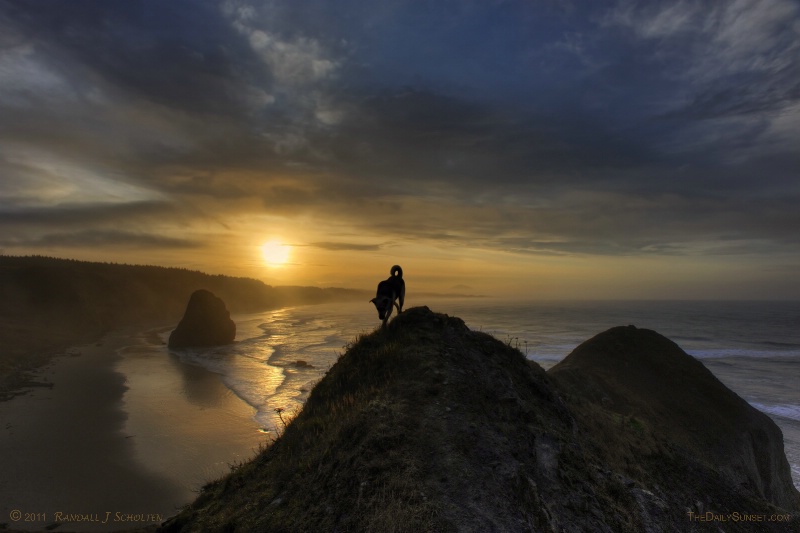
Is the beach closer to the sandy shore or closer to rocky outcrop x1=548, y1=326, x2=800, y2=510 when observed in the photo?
the sandy shore

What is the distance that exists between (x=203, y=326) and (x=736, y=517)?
65699mm

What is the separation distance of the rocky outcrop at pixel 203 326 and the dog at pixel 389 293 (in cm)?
5875

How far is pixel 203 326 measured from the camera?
6291cm

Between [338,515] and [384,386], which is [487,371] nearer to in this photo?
[384,386]

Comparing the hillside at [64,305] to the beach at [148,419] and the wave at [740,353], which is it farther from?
the wave at [740,353]

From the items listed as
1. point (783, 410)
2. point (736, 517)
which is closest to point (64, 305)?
point (736, 517)

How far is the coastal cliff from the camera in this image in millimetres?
6641

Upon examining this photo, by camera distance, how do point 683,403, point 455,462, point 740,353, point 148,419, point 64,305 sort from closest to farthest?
1. point 455,462
2. point 683,403
3. point 148,419
4. point 740,353
5. point 64,305

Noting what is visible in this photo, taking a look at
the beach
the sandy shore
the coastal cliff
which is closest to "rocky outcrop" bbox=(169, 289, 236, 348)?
the beach

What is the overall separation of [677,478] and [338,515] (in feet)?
33.9

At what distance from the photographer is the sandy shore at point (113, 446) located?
15406 millimetres

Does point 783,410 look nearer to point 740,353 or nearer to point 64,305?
point 740,353

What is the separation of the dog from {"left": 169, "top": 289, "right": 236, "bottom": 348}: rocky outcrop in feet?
193

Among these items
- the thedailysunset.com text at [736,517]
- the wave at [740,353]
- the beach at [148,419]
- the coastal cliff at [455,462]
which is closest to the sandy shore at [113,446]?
the beach at [148,419]
